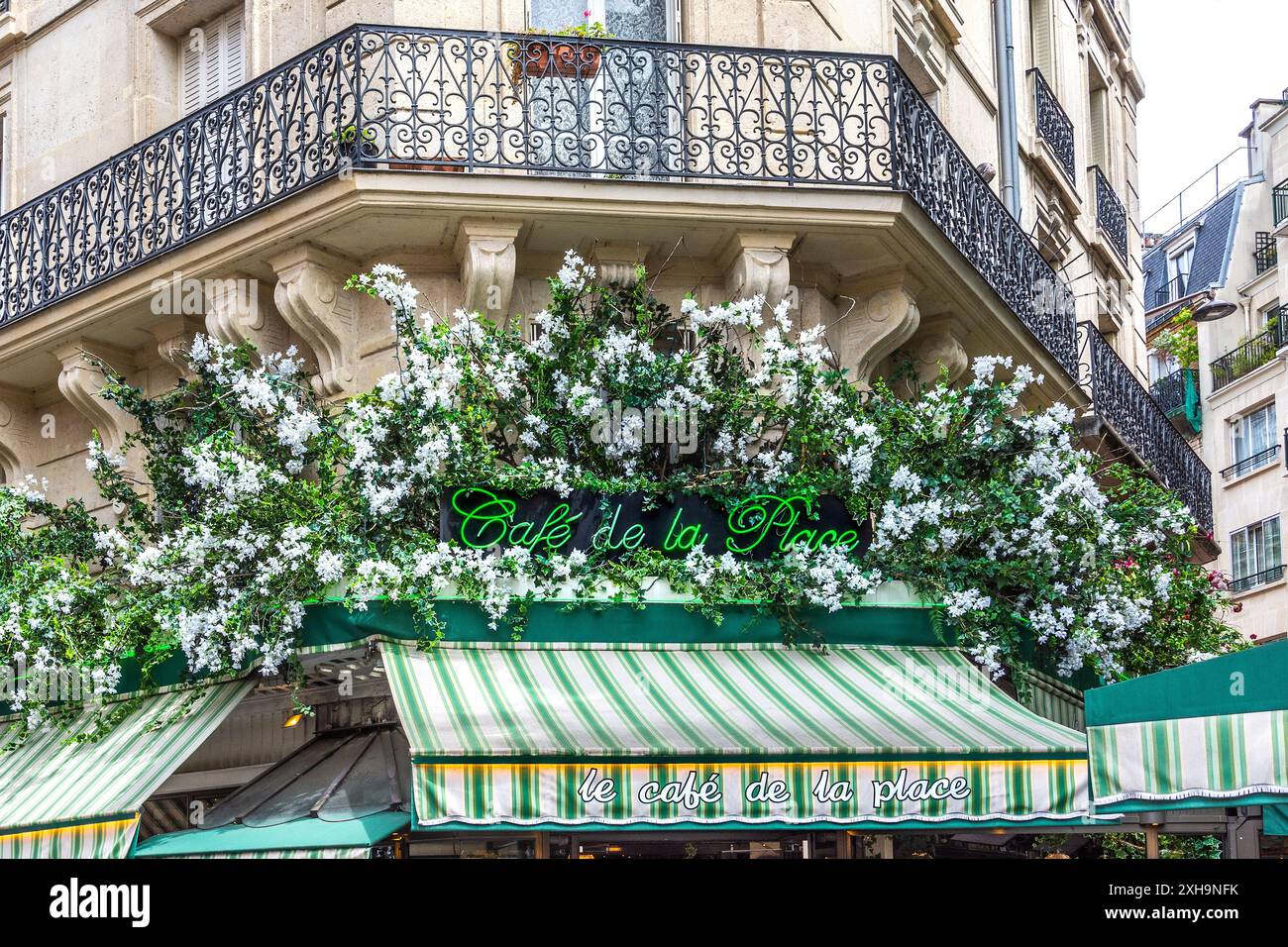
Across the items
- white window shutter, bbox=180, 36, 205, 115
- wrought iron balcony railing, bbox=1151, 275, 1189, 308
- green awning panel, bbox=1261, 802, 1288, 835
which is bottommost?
green awning panel, bbox=1261, 802, 1288, 835

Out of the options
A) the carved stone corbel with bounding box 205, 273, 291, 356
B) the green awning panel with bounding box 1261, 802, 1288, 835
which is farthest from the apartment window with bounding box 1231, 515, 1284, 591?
the green awning panel with bounding box 1261, 802, 1288, 835

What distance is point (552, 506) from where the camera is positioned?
9680mm

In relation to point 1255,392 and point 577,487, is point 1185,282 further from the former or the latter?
point 577,487

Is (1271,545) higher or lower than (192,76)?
lower

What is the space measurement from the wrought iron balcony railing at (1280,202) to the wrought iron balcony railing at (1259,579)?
708 cm

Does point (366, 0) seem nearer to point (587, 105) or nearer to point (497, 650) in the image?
point (587, 105)

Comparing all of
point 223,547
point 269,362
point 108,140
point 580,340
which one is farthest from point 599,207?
point 108,140

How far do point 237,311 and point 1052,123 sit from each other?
8.56m

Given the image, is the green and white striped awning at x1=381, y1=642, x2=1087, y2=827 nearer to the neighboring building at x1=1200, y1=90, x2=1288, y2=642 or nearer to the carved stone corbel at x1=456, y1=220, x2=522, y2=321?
the carved stone corbel at x1=456, y1=220, x2=522, y2=321

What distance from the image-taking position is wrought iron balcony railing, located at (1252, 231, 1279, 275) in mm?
34094

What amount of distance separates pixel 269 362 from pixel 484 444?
1492mm

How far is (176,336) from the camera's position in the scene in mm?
11148

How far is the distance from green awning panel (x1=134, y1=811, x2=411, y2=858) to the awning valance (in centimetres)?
355
